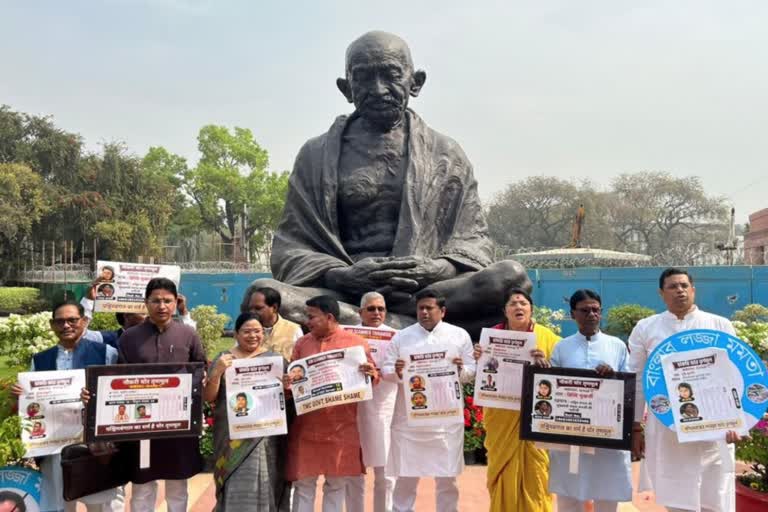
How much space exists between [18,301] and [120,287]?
72.1 feet

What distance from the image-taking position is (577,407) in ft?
11.2

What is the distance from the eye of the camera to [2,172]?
94.4ft

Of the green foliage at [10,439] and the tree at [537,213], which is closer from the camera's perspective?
the green foliage at [10,439]

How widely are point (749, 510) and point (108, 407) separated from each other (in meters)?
3.63

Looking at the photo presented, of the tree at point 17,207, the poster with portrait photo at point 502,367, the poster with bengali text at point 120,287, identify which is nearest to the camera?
the poster with portrait photo at point 502,367

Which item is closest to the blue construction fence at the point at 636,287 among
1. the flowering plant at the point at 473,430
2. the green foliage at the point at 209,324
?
the green foliage at the point at 209,324

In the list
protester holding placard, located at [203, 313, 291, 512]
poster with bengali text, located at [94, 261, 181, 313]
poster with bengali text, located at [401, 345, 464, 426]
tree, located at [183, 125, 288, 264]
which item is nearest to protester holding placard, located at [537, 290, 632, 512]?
poster with bengali text, located at [401, 345, 464, 426]

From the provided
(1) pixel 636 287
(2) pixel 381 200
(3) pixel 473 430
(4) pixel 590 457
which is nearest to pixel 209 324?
(2) pixel 381 200

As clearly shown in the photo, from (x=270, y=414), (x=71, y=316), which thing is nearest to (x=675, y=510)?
(x=270, y=414)

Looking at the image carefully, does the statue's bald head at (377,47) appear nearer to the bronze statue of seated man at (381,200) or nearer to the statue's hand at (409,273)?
the bronze statue of seated man at (381,200)

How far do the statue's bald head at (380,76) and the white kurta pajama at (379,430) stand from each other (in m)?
3.73

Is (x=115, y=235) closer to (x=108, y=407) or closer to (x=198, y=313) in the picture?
(x=198, y=313)

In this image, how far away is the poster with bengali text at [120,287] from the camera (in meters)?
5.04

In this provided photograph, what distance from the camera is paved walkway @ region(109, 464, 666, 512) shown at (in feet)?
14.3
